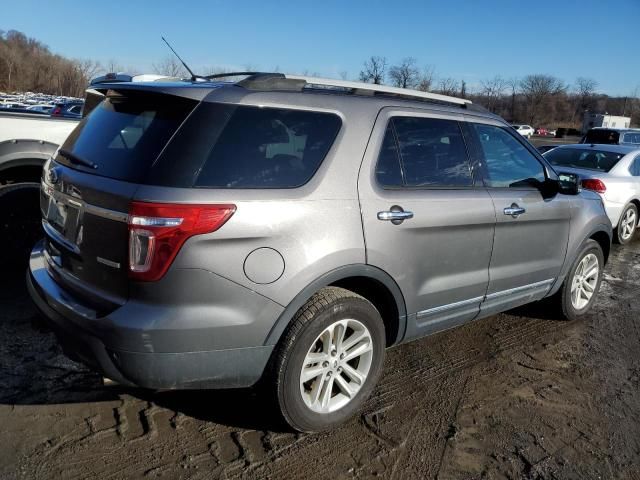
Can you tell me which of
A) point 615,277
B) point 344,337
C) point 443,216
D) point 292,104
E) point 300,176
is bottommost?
point 615,277

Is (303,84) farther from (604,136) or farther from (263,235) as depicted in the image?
(604,136)

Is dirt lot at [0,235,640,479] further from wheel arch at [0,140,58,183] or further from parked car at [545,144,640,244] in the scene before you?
parked car at [545,144,640,244]

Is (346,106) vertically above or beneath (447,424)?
above

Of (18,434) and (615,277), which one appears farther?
(615,277)

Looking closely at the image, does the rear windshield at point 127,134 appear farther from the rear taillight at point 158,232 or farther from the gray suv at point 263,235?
the rear taillight at point 158,232

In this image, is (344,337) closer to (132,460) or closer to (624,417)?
(132,460)

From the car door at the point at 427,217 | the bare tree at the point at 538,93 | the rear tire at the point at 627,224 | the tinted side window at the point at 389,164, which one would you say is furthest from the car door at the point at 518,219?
the bare tree at the point at 538,93

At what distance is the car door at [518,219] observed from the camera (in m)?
3.78

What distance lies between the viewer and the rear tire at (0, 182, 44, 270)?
4.71m

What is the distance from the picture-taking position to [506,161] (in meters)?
4.01

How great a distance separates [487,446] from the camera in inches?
116

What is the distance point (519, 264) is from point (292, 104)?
2.20 metres

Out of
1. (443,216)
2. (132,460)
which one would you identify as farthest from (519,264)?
(132,460)

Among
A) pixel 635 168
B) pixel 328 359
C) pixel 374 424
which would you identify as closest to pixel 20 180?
pixel 328 359
